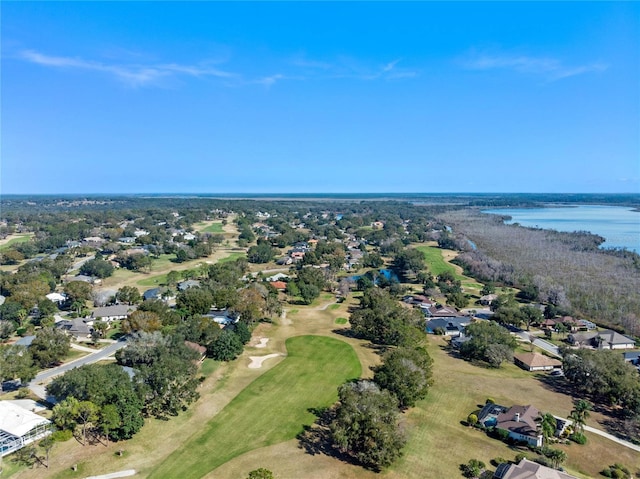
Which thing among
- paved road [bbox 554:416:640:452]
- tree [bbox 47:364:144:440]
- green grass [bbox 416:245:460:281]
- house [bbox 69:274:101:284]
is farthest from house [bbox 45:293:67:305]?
green grass [bbox 416:245:460:281]

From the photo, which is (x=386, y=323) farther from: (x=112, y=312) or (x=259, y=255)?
(x=259, y=255)

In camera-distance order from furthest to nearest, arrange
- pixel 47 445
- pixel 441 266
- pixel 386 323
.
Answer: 1. pixel 441 266
2. pixel 386 323
3. pixel 47 445

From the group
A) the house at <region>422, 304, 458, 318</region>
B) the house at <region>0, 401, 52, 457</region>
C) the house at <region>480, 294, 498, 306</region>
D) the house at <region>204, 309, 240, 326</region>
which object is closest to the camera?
the house at <region>0, 401, 52, 457</region>

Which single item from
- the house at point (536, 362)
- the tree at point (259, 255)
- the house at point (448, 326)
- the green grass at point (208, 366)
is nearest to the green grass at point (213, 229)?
the tree at point (259, 255)

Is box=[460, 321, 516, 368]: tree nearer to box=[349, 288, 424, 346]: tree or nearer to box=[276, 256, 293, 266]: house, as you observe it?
box=[349, 288, 424, 346]: tree

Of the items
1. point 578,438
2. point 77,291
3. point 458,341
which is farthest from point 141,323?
point 578,438

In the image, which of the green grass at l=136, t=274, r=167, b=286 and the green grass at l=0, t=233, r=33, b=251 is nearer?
the green grass at l=136, t=274, r=167, b=286
